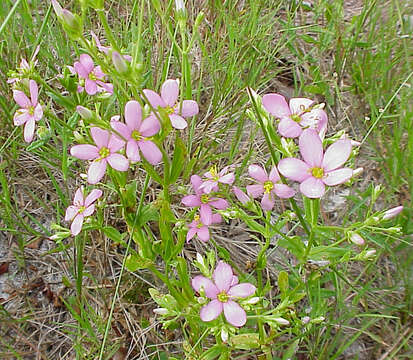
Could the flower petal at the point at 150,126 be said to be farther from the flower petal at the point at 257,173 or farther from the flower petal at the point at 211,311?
the flower petal at the point at 211,311

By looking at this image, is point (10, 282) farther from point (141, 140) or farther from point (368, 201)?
point (368, 201)

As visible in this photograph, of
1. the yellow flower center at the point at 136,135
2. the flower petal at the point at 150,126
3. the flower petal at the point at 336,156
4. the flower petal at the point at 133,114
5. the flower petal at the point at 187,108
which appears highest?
the flower petal at the point at 133,114

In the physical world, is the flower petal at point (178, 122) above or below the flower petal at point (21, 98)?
below

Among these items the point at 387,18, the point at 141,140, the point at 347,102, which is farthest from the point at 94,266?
the point at 387,18

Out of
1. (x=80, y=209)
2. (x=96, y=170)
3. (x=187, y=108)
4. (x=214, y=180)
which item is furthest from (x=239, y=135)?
(x=96, y=170)

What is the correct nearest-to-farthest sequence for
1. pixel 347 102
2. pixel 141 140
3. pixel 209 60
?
pixel 141 140 < pixel 209 60 < pixel 347 102

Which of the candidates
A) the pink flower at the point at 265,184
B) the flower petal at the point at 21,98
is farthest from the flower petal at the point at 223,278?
the flower petal at the point at 21,98
